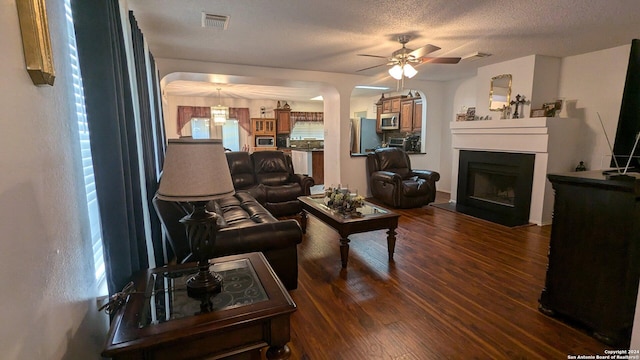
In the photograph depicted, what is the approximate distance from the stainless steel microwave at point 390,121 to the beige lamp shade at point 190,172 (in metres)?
6.66

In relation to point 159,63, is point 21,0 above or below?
below

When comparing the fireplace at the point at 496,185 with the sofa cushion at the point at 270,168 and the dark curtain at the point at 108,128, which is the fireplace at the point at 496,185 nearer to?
the sofa cushion at the point at 270,168

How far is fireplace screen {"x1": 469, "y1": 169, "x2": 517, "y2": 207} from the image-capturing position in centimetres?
480

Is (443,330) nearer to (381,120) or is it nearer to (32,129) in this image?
(32,129)

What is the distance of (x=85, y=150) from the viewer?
140cm

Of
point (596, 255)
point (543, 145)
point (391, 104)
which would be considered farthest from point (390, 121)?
point (596, 255)

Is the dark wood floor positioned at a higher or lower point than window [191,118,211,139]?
lower

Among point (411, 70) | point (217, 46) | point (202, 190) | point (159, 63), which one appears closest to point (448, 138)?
point (411, 70)

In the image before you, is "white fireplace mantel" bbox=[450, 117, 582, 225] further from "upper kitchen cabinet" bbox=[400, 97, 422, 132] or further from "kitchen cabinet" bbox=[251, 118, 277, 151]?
"kitchen cabinet" bbox=[251, 118, 277, 151]

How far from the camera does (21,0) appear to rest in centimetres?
83

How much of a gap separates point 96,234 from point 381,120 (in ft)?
23.7

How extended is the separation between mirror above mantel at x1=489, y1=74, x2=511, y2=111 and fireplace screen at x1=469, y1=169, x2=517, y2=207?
3.49 feet

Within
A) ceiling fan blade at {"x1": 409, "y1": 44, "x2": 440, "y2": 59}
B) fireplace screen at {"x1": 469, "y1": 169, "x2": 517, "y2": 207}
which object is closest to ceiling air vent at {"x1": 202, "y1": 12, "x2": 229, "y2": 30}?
ceiling fan blade at {"x1": 409, "y1": 44, "x2": 440, "y2": 59}

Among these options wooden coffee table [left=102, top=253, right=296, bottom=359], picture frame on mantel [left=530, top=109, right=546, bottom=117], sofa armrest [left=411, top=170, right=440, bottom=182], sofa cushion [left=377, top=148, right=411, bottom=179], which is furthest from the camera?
sofa cushion [left=377, top=148, right=411, bottom=179]
